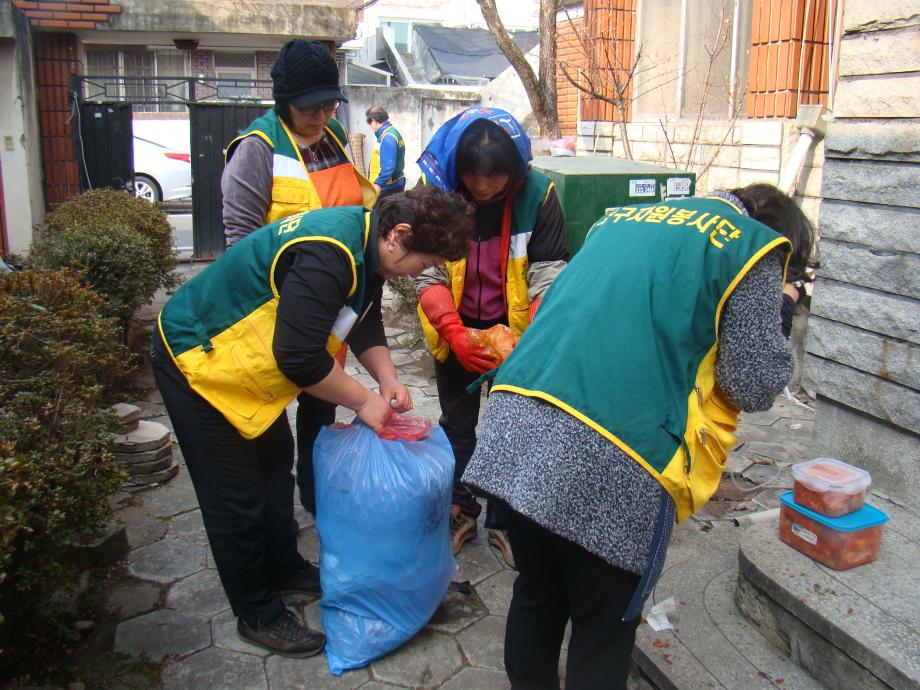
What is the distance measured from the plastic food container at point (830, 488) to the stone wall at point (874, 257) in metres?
0.52

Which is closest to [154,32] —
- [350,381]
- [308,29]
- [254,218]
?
[308,29]

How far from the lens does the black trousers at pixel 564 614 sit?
1939 mm

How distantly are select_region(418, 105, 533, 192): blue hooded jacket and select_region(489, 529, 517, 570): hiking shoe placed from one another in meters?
1.45

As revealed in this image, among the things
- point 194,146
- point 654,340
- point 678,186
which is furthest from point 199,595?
point 194,146

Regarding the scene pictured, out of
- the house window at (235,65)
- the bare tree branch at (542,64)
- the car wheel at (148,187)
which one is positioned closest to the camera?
the bare tree branch at (542,64)

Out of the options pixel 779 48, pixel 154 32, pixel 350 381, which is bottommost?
pixel 350 381

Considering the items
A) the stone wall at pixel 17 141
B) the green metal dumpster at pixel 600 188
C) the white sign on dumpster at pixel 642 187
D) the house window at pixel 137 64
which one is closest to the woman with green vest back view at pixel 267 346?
the green metal dumpster at pixel 600 188

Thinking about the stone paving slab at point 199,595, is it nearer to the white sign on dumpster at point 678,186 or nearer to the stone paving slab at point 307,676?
the stone paving slab at point 307,676

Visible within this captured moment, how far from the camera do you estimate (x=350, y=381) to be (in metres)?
2.54

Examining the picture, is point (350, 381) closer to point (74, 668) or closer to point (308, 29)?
point (74, 668)

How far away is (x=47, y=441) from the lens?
2328 mm

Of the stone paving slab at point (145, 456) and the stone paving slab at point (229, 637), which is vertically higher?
the stone paving slab at point (145, 456)

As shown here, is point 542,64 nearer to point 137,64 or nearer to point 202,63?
point 202,63

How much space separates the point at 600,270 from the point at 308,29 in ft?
43.9
